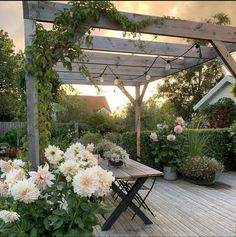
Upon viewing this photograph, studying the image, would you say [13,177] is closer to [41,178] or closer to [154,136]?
[41,178]

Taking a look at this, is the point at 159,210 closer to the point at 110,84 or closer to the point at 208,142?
the point at 208,142

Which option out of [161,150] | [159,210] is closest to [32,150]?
[159,210]

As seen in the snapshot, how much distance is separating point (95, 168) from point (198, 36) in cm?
248

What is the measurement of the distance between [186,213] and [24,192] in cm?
278

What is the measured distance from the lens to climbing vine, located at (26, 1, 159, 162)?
3156 millimetres

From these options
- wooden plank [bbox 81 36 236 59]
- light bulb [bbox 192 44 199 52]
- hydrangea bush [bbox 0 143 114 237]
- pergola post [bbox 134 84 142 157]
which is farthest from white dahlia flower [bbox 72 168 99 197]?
pergola post [bbox 134 84 142 157]

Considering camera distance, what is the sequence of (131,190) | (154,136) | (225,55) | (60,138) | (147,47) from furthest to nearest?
1. (154,136)
2. (60,138)
3. (147,47)
4. (225,55)
5. (131,190)

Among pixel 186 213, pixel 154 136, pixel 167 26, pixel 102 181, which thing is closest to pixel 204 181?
pixel 154 136

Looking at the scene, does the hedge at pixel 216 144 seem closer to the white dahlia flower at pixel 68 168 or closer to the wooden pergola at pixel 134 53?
the wooden pergola at pixel 134 53

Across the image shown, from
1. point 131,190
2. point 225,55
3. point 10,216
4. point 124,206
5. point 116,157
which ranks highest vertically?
point 225,55

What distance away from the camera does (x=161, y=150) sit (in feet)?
21.5

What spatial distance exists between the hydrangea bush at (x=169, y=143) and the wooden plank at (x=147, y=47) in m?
1.60

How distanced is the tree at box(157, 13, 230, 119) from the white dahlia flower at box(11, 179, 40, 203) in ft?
58.5

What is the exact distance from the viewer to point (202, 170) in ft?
19.4
